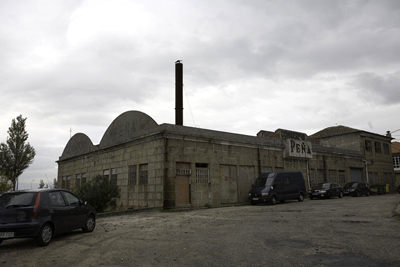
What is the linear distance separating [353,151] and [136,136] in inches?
1167

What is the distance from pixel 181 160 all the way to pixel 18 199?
12.3m

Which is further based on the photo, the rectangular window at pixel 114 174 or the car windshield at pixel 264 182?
the rectangular window at pixel 114 174

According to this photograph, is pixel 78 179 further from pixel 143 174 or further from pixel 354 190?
pixel 354 190

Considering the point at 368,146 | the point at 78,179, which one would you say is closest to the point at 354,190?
the point at 368,146

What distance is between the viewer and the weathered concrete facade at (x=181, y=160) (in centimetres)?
1977

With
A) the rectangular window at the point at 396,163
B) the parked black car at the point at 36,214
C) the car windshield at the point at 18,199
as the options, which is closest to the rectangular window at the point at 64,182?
the parked black car at the point at 36,214

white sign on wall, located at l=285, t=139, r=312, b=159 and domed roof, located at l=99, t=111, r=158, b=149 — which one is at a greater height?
domed roof, located at l=99, t=111, r=158, b=149

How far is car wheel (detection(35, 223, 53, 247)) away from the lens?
315 inches

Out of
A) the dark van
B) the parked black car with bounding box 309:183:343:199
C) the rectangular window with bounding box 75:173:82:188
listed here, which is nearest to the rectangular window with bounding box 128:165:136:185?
the dark van

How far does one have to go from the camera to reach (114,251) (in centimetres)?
731

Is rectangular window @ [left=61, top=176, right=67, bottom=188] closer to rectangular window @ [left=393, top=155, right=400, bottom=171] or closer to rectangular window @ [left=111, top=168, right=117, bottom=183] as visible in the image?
rectangular window @ [left=111, top=168, right=117, bottom=183]

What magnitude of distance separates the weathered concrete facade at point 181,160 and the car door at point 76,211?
9.19 metres

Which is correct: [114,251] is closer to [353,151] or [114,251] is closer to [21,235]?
[21,235]

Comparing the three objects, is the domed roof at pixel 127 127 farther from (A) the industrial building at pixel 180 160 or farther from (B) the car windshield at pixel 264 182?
(B) the car windshield at pixel 264 182
